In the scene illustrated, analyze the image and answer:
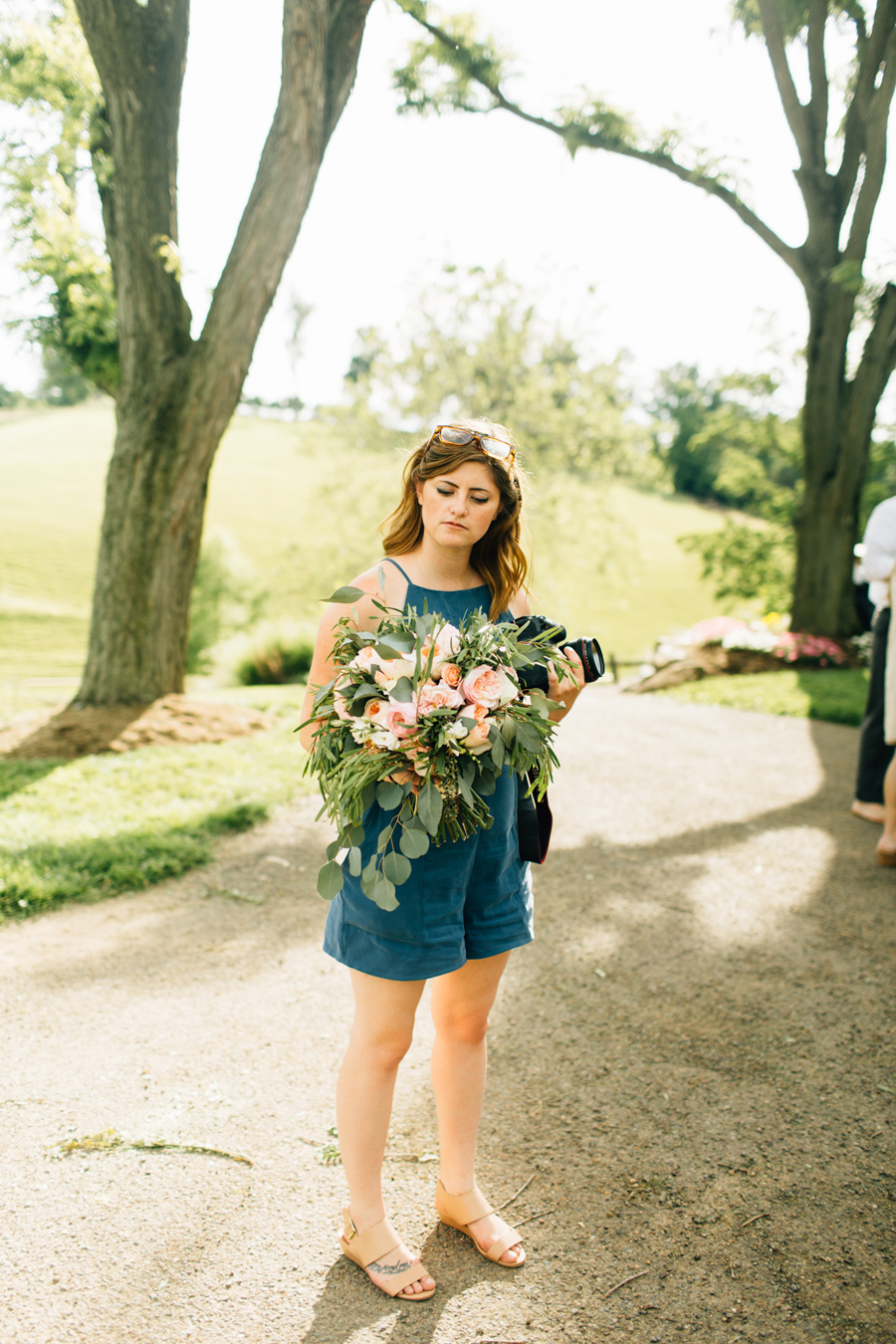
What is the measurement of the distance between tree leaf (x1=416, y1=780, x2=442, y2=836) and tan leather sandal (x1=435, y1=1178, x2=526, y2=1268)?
1.24 m

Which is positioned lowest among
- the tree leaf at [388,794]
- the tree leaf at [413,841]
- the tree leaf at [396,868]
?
the tree leaf at [396,868]

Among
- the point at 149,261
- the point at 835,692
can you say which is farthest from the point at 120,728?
the point at 835,692

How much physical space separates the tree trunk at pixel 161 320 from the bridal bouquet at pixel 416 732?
6022 mm

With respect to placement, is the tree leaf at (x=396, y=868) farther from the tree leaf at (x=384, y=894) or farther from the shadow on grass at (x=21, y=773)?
the shadow on grass at (x=21, y=773)

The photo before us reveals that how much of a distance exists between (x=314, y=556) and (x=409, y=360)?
16.6ft

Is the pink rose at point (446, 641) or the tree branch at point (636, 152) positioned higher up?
the tree branch at point (636, 152)

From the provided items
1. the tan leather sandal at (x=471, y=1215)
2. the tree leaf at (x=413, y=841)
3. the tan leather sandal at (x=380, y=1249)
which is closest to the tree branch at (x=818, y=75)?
the tree leaf at (x=413, y=841)

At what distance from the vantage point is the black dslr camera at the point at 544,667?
2021 mm

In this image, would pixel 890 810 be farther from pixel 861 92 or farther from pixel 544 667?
pixel 861 92

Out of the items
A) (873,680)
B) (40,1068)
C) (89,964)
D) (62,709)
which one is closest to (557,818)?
(873,680)

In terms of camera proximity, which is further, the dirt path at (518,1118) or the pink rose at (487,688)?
the dirt path at (518,1118)

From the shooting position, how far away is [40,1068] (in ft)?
9.54

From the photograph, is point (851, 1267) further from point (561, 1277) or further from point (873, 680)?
point (873, 680)

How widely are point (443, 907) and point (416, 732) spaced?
19.5 inches
